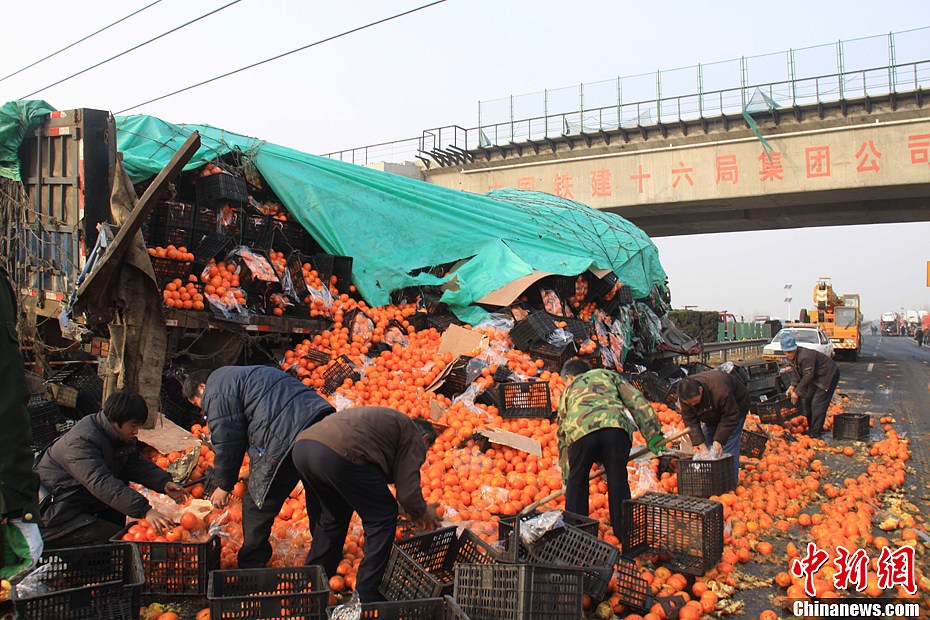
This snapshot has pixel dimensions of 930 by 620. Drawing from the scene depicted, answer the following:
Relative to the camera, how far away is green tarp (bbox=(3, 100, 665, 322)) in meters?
9.55

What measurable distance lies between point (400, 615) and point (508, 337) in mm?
7312

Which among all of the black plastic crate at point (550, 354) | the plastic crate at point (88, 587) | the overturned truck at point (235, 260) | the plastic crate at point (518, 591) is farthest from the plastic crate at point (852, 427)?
the plastic crate at point (88, 587)

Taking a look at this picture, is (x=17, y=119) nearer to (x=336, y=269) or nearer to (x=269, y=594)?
(x=336, y=269)

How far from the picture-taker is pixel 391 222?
11867 millimetres

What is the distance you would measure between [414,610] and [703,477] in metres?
4.00

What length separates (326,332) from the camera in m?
9.47

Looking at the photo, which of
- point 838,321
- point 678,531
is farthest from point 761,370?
point 838,321

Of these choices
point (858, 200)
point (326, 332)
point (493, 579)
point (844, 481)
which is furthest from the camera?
point (858, 200)

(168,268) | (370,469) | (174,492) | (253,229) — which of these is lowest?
(174,492)

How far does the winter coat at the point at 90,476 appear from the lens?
4.11 meters

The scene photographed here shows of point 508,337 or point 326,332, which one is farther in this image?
point 508,337

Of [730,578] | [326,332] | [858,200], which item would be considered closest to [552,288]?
[326,332]

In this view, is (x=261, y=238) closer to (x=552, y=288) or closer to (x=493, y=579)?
(x=552, y=288)

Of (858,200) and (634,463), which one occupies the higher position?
(858,200)
